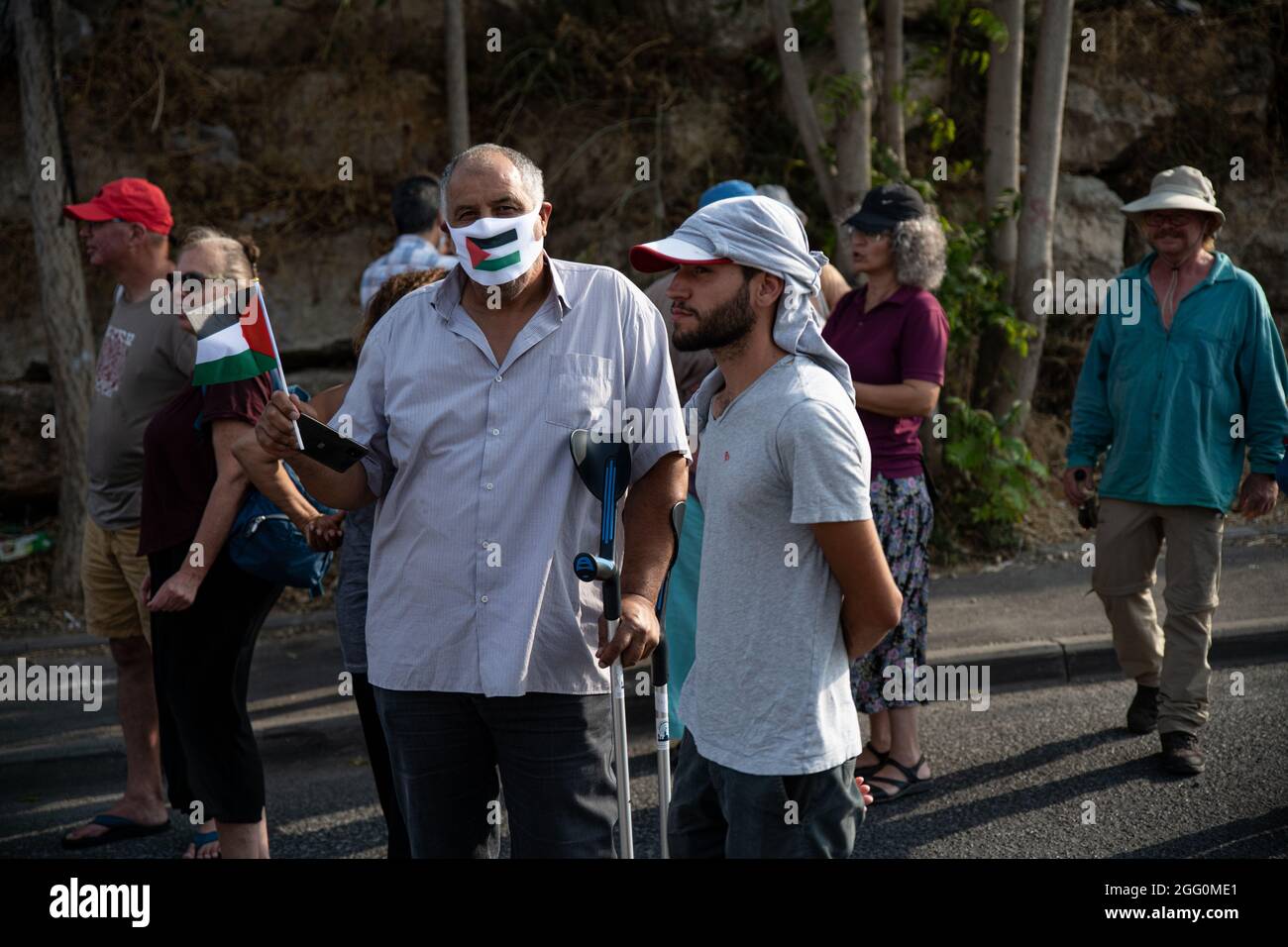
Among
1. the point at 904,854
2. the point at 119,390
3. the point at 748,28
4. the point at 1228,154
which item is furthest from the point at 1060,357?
the point at 119,390

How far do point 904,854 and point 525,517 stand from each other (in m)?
2.22

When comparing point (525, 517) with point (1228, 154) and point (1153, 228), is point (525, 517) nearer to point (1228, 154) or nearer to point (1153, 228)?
point (1153, 228)

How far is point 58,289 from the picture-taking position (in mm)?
8219

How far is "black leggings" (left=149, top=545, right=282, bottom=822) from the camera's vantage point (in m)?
4.15

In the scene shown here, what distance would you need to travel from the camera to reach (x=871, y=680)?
512 cm

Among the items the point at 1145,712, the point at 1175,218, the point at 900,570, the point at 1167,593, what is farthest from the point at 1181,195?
the point at 1145,712

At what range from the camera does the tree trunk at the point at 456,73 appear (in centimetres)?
907

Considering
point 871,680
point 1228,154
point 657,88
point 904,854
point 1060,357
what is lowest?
point 904,854

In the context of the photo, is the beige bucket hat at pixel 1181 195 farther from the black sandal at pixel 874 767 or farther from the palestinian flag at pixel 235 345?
the palestinian flag at pixel 235 345

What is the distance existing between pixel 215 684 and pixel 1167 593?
3454mm

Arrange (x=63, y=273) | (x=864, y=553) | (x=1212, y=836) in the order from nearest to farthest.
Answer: (x=864, y=553)
(x=1212, y=836)
(x=63, y=273)

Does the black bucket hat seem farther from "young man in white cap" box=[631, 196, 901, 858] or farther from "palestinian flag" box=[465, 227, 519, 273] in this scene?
"palestinian flag" box=[465, 227, 519, 273]

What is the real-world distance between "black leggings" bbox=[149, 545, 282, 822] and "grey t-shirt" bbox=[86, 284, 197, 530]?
0.80 metres

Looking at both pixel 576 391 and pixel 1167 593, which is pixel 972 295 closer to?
pixel 1167 593
